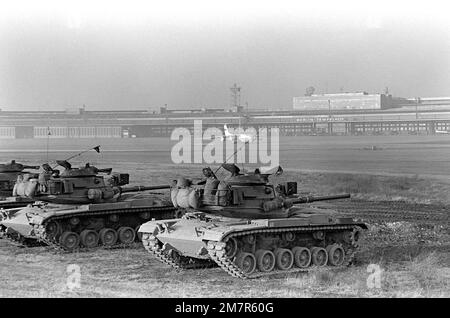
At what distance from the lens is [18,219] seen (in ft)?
76.6

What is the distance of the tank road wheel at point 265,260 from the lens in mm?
18797

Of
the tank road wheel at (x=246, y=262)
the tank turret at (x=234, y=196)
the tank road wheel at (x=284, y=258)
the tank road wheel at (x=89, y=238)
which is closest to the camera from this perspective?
the tank road wheel at (x=246, y=262)

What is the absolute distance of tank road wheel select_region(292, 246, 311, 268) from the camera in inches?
762

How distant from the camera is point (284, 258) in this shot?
63.0 feet

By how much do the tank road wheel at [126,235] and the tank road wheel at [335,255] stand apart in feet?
21.9

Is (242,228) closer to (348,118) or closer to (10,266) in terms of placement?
(10,266)

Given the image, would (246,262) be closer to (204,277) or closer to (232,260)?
(232,260)

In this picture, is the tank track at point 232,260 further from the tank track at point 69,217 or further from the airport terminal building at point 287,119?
the airport terminal building at point 287,119

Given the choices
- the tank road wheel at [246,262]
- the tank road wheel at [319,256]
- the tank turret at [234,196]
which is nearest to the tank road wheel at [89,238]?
the tank turret at [234,196]

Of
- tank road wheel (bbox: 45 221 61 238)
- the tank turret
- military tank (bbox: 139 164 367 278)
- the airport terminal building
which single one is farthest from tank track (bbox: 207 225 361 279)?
the airport terminal building

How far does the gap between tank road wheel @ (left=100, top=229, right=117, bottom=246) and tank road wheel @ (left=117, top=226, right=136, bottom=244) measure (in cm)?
17

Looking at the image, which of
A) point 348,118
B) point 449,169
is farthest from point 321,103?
point 449,169

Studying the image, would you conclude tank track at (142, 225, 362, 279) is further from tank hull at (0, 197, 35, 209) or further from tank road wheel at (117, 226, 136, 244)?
tank hull at (0, 197, 35, 209)
